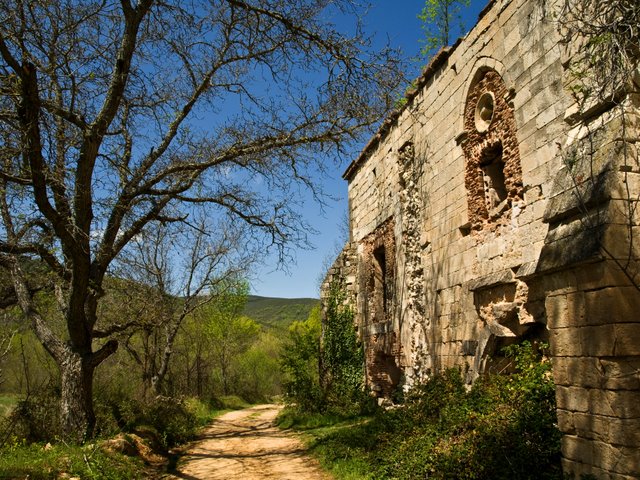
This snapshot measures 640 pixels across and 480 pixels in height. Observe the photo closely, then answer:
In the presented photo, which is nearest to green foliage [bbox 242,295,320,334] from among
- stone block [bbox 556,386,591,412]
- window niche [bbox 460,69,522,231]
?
window niche [bbox 460,69,522,231]

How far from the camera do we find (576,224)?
13.8ft

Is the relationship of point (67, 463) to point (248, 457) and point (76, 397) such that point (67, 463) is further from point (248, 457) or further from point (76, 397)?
point (248, 457)

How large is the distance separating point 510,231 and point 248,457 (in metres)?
6.61

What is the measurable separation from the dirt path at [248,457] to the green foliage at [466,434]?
543 mm

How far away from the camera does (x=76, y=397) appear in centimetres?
866

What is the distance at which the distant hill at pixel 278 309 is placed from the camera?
104 m

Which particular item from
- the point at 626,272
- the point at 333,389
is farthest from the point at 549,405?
the point at 333,389

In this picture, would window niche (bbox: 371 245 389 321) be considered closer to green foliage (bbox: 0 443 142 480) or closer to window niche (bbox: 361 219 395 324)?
window niche (bbox: 361 219 395 324)

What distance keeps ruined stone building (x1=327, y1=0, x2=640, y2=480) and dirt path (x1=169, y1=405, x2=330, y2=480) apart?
115 inches

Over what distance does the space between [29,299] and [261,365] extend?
23662mm

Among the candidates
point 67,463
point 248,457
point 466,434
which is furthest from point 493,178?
point 67,463

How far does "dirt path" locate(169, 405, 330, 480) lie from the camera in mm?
7801

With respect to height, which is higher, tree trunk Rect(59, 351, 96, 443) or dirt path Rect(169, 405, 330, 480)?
tree trunk Rect(59, 351, 96, 443)

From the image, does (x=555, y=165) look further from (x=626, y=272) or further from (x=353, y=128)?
(x=353, y=128)
